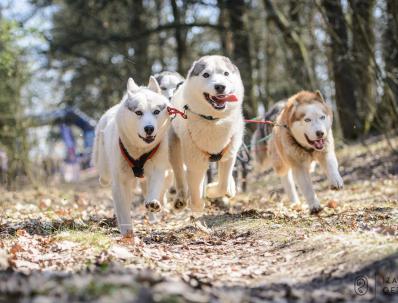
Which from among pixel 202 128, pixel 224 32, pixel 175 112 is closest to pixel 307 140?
pixel 202 128

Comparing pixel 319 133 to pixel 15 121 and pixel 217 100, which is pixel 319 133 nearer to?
pixel 217 100

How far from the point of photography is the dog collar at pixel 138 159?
21.2 feet

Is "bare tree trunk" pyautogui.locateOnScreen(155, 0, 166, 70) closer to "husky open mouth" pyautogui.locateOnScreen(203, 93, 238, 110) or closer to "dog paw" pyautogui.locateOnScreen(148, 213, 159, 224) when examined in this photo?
"dog paw" pyautogui.locateOnScreen(148, 213, 159, 224)

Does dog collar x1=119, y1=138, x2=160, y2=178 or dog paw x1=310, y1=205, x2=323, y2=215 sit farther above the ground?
dog collar x1=119, y1=138, x2=160, y2=178

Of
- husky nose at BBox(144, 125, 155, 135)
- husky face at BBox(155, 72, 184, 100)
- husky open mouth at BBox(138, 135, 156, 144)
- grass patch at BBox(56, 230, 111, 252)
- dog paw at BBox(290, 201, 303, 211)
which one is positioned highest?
husky face at BBox(155, 72, 184, 100)

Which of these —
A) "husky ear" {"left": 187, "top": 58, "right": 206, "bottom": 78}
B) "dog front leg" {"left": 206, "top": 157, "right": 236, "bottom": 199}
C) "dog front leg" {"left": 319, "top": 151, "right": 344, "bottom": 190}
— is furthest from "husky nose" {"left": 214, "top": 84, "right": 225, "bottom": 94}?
"dog front leg" {"left": 319, "top": 151, "right": 344, "bottom": 190}

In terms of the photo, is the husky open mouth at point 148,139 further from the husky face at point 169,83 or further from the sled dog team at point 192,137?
the husky face at point 169,83

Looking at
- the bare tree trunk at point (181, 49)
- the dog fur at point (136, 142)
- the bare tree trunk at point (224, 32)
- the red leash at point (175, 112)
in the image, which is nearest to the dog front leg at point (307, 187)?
the red leash at point (175, 112)

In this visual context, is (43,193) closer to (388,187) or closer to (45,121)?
(45,121)

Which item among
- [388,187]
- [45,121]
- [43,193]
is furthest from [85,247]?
[45,121]

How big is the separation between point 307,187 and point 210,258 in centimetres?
281

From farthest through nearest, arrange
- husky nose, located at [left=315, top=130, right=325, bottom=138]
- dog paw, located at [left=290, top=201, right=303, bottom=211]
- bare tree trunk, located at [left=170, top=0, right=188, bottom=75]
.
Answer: bare tree trunk, located at [left=170, top=0, right=188, bottom=75] < dog paw, located at [left=290, top=201, right=303, bottom=211] < husky nose, located at [left=315, top=130, right=325, bottom=138]

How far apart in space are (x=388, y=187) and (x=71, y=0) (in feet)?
39.8

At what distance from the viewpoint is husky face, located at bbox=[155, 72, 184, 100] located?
332 inches
